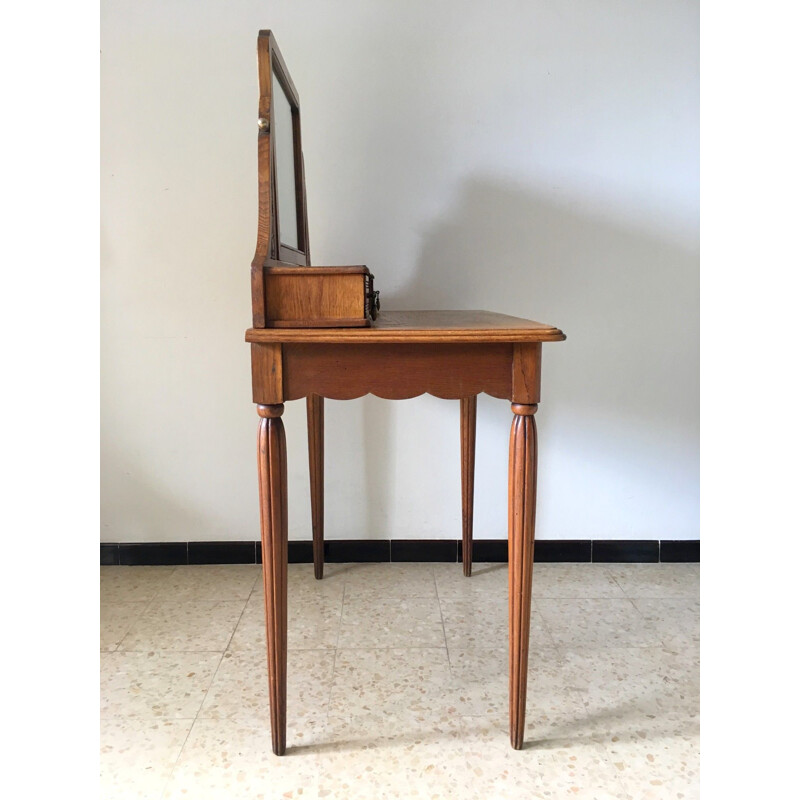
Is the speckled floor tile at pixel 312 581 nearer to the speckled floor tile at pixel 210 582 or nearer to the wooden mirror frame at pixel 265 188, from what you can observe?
the speckled floor tile at pixel 210 582

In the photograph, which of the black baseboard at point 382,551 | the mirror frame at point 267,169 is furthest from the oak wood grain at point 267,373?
the black baseboard at point 382,551

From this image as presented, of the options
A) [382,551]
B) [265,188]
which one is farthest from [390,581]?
[265,188]

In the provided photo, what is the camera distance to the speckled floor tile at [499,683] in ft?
4.89

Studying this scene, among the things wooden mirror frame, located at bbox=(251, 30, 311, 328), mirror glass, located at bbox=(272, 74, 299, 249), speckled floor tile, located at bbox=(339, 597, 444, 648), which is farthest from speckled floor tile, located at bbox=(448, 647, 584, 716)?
mirror glass, located at bbox=(272, 74, 299, 249)

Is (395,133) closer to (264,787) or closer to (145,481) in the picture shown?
(145,481)

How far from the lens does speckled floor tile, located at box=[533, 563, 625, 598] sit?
2082 mm

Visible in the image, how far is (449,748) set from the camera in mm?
1348

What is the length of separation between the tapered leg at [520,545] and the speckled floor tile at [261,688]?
1.30 feet

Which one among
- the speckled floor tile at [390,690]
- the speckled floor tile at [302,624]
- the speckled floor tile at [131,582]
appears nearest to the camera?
the speckled floor tile at [390,690]

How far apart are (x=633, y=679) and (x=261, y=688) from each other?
81 cm

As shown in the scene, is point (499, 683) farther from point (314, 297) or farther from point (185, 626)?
point (314, 297)

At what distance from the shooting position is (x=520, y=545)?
1.34 metres
